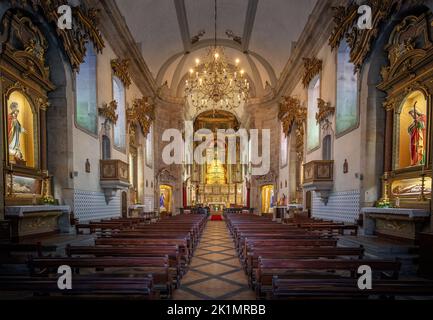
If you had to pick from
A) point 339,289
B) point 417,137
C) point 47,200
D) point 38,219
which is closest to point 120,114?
point 47,200

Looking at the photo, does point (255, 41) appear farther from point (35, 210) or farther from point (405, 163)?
point (35, 210)

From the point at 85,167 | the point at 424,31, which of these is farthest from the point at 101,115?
the point at 424,31

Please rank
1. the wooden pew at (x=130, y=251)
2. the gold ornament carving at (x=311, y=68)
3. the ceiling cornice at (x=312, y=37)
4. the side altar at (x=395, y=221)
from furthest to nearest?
the gold ornament carving at (x=311, y=68)
the ceiling cornice at (x=312, y=37)
the side altar at (x=395, y=221)
the wooden pew at (x=130, y=251)

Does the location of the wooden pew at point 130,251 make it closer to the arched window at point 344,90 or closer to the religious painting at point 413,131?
the religious painting at point 413,131

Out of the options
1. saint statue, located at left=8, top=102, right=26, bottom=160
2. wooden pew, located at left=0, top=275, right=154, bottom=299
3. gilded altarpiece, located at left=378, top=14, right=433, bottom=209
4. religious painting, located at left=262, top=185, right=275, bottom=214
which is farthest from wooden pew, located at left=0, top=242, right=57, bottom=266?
religious painting, located at left=262, top=185, right=275, bottom=214

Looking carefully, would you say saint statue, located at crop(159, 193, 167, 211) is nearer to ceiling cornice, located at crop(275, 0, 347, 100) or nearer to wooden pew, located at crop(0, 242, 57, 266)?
ceiling cornice, located at crop(275, 0, 347, 100)

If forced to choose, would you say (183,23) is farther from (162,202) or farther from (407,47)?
(162,202)

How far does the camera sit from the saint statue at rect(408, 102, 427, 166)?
20.0ft

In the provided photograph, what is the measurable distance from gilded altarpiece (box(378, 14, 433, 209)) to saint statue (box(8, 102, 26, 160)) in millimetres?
9651

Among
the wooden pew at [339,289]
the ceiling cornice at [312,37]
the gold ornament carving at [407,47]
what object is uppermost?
the ceiling cornice at [312,37]

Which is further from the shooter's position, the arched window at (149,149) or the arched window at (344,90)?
the arched window at (149,149)

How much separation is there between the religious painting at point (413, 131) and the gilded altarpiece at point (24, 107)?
9623 mm

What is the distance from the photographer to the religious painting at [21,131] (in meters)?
6.36

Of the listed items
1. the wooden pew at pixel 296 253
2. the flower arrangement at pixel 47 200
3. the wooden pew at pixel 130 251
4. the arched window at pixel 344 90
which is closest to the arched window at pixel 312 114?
the arched window at pixel 344 90
